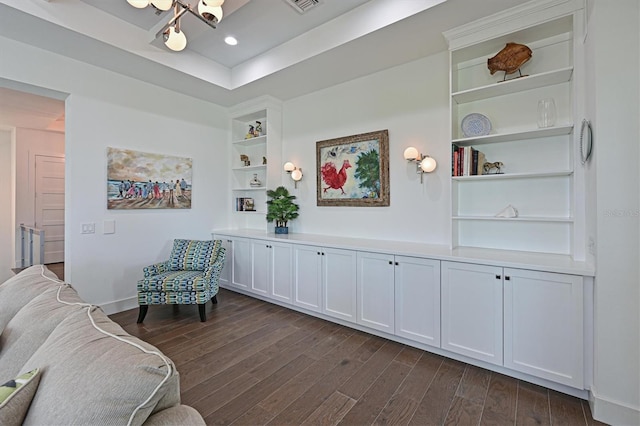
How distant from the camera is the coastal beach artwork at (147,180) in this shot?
3.54 meters

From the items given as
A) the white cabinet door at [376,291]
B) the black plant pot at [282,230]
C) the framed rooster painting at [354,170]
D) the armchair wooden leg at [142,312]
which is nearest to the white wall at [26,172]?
the armchair wooden leg at [142,312]

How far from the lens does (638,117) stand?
173 centimetres

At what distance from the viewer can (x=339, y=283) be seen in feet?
10.3

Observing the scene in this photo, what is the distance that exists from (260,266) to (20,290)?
2.44 meters

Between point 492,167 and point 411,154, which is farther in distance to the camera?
point 411,154

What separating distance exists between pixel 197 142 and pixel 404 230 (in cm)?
316

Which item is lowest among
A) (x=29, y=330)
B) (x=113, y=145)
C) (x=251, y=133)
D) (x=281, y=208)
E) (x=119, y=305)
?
(x=119, y=305)

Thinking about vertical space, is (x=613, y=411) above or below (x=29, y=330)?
below

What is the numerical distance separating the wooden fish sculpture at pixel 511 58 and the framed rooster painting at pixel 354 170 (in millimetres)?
1190

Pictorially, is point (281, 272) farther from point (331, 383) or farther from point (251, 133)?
point (251, 133)

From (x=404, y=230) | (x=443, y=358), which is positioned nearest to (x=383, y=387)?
(x=443, y=358)

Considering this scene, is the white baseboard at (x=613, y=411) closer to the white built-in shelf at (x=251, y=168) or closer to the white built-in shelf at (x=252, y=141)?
the white built-in shelf at (x=251, y=168)

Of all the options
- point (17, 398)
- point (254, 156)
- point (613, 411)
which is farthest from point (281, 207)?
point (613, 411)

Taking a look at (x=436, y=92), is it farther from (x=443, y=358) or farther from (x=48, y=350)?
(x=48, y=350)
